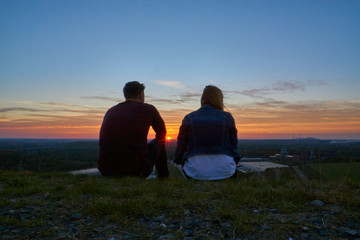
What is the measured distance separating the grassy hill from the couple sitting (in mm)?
739

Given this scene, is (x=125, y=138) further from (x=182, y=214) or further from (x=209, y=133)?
(x=182, y=214)

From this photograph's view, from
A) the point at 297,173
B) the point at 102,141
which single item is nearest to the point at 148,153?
the point at 102,141

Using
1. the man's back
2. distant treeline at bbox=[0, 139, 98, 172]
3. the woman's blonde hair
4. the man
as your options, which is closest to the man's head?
the man

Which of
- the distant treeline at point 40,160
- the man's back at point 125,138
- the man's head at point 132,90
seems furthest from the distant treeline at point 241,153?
the man's head at point 132,90

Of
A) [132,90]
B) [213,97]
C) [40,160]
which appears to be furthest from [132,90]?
[40,160]

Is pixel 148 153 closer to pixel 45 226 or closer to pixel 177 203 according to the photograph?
pixel 177 203

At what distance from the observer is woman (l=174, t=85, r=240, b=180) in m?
3.94

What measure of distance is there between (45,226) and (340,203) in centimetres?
270

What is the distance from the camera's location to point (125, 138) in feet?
13.6

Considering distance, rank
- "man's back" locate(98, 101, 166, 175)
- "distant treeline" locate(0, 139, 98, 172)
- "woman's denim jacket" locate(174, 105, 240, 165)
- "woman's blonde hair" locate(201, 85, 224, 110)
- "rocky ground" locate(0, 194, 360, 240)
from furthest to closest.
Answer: "distant treeline" locate(0, 139, 98, 172), "woman's blonde hair" locate(201, 85, 224, 110), "man's back" locate(98, 101, 166, 175), "woman's denim jacket" locate(174, 105, 240, 165), "rocky ground" locate(0, 194, 360, 240)

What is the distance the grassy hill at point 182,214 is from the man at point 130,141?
0.92 m

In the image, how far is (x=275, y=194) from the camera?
9.55 ft

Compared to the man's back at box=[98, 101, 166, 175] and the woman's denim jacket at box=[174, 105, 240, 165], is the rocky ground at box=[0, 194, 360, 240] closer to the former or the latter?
the woman's denim jacket at box=[174, 105, 240, 165]

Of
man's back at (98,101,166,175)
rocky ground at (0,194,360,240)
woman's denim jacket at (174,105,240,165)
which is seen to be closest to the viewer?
rocky ground at (0,194,360,240)
